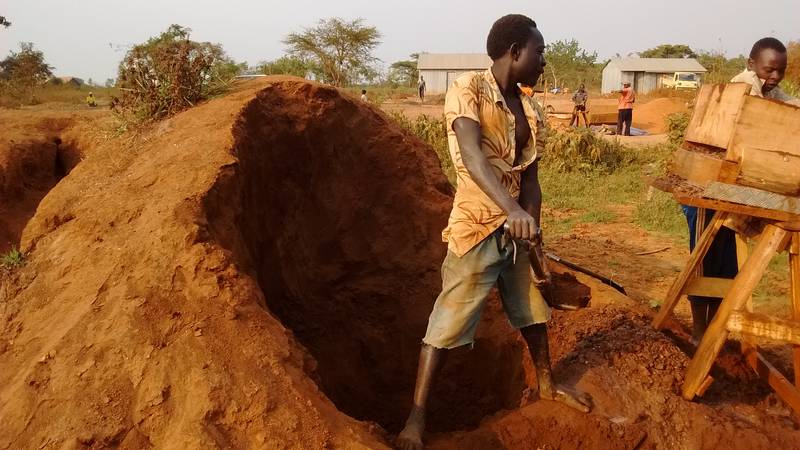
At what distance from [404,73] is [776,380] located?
144ft

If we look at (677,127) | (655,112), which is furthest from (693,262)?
(655,112)

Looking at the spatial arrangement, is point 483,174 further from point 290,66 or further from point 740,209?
point 290,66

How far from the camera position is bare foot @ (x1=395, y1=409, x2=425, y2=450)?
8.61 ft

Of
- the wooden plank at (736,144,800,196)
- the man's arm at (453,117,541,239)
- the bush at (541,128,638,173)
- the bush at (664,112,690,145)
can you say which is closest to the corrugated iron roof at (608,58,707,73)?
the bush at (664,112,690,145)

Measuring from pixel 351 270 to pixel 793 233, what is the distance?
8.97 ft

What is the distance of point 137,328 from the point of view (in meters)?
2.31

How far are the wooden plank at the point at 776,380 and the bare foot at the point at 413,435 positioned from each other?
2.05 meters

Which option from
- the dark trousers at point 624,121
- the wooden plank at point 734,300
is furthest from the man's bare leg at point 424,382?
the dark trousers at point 624,121

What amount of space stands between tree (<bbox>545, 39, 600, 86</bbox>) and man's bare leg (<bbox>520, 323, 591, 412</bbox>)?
34316 millimetres

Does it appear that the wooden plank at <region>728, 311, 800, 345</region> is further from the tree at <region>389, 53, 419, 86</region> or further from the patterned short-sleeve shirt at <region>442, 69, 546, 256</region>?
the tree at <region>389, 53, 419, 86</region>

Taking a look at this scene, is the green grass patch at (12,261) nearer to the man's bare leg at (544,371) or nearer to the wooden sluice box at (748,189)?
the man's bare leg at (544,371)

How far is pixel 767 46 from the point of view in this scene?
3822mm

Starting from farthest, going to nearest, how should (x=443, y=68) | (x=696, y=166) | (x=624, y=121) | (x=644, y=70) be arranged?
(x=443, y=68) → (x=644, y=70) → (x=624, y=121) → (x=696, y=166)

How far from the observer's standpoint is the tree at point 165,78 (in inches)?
155
